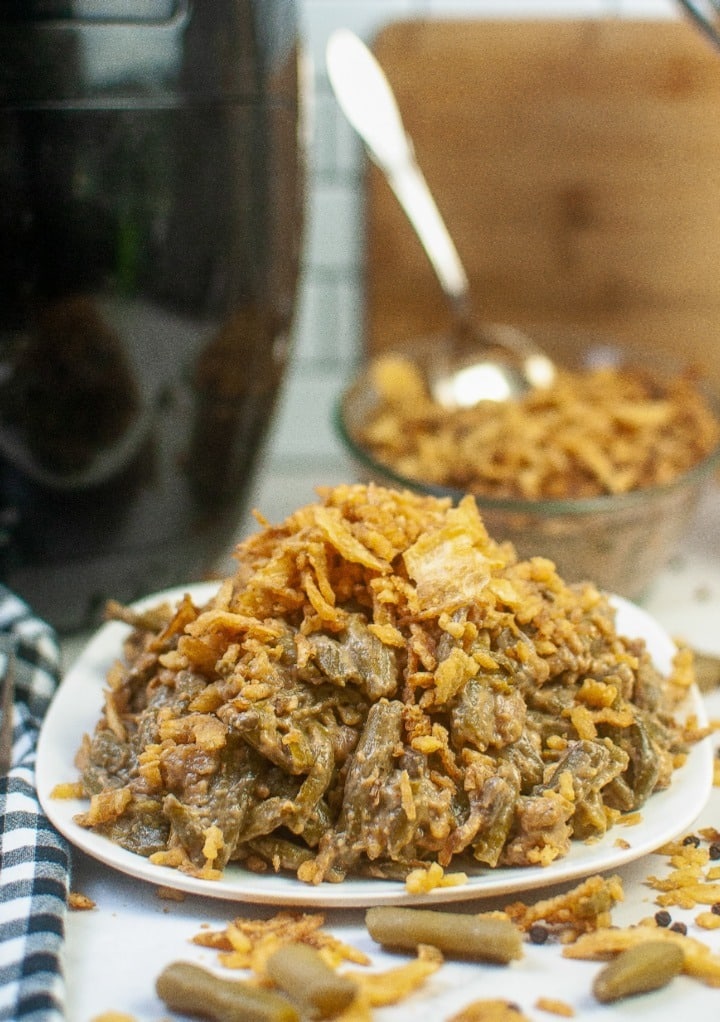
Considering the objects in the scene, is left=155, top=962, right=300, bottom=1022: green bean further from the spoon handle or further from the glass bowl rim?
the spoon handle

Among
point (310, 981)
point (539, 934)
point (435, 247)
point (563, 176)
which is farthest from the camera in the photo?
point (563, 176)

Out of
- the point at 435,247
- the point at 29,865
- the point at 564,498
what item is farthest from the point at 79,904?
the point at 435,247

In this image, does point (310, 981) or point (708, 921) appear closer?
point (310, 981)

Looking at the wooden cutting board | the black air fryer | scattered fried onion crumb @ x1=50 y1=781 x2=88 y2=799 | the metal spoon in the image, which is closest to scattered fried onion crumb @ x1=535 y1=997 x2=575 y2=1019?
scattered fried onion crumb @ x1=50 y1=781 x2=88 y2=799

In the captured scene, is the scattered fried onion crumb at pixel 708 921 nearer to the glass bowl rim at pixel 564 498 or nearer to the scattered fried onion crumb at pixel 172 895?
the scattered fried onion crumb at pixel 172 895

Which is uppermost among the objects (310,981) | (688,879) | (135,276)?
(135,276)

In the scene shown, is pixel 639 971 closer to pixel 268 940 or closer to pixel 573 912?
pixel 573 912
